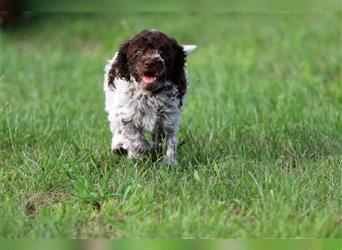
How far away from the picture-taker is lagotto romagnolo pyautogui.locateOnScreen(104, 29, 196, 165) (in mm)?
5344

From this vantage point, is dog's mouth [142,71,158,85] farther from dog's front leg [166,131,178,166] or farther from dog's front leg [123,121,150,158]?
dog's front leg [166,131,178,166]

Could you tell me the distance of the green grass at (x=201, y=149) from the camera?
429cm

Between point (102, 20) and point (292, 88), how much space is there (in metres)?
4.92

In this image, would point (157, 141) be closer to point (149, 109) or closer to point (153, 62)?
point (149, 109)

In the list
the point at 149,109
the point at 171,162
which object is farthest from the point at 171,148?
the point at 149,109

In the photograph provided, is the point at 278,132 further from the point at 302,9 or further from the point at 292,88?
the point at 302,9

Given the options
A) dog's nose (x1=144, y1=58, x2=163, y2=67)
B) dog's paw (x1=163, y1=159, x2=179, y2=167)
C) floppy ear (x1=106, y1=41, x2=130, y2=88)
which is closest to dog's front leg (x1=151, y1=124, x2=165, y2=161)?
dog's paw (x1=163, y1=159, x2=179, y2=167)

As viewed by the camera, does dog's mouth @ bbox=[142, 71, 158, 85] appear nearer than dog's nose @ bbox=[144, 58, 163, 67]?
No

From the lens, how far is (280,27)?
37.6ft

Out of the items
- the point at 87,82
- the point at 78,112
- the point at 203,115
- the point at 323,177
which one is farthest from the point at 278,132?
the point at 87,82

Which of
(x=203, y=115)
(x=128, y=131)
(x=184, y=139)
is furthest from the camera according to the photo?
(x=203, y=115)

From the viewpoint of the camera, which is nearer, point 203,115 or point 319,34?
point 203,115

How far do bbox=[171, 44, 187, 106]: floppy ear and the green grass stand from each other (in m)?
0.51

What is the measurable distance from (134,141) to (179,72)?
1.92 ft
